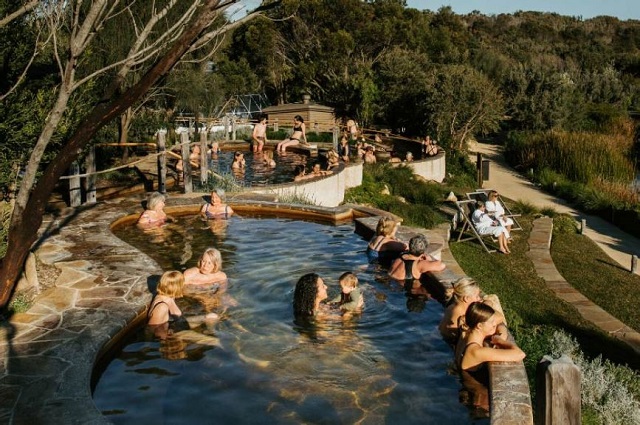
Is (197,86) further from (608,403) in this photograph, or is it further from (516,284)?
(608,403)

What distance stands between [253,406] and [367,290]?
3610mm

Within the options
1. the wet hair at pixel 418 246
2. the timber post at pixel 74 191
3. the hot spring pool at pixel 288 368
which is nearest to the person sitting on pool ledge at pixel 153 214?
the timber post at pixel 74 191

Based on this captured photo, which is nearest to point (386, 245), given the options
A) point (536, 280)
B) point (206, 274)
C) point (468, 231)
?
point (206, 274)

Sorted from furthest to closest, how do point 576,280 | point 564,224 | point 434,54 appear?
point 434,54, point 564,224, point 576,280

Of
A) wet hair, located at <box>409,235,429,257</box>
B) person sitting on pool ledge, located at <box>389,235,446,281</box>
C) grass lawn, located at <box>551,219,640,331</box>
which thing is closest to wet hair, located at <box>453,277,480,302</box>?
person sitting on pool ledge, located at <box>389,235,446,281</box>

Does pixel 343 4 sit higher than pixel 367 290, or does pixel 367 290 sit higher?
pixel 343 4

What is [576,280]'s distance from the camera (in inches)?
490

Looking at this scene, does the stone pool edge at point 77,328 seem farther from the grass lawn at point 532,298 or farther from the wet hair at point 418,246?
the grass lawn at point 532,298

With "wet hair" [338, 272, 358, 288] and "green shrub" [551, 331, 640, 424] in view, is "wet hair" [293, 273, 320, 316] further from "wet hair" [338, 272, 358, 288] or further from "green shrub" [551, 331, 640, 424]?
"green shrub" [551, 331, 640, 424]

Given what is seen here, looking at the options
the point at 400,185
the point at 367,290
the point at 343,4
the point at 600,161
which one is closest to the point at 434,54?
the point at 343,4

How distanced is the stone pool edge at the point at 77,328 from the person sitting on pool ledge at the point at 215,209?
1888 mm

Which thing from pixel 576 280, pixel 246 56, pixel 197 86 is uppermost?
pixel 246 56

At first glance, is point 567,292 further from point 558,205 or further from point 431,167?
point 431,167

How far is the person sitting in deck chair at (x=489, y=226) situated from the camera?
13.6 metres
